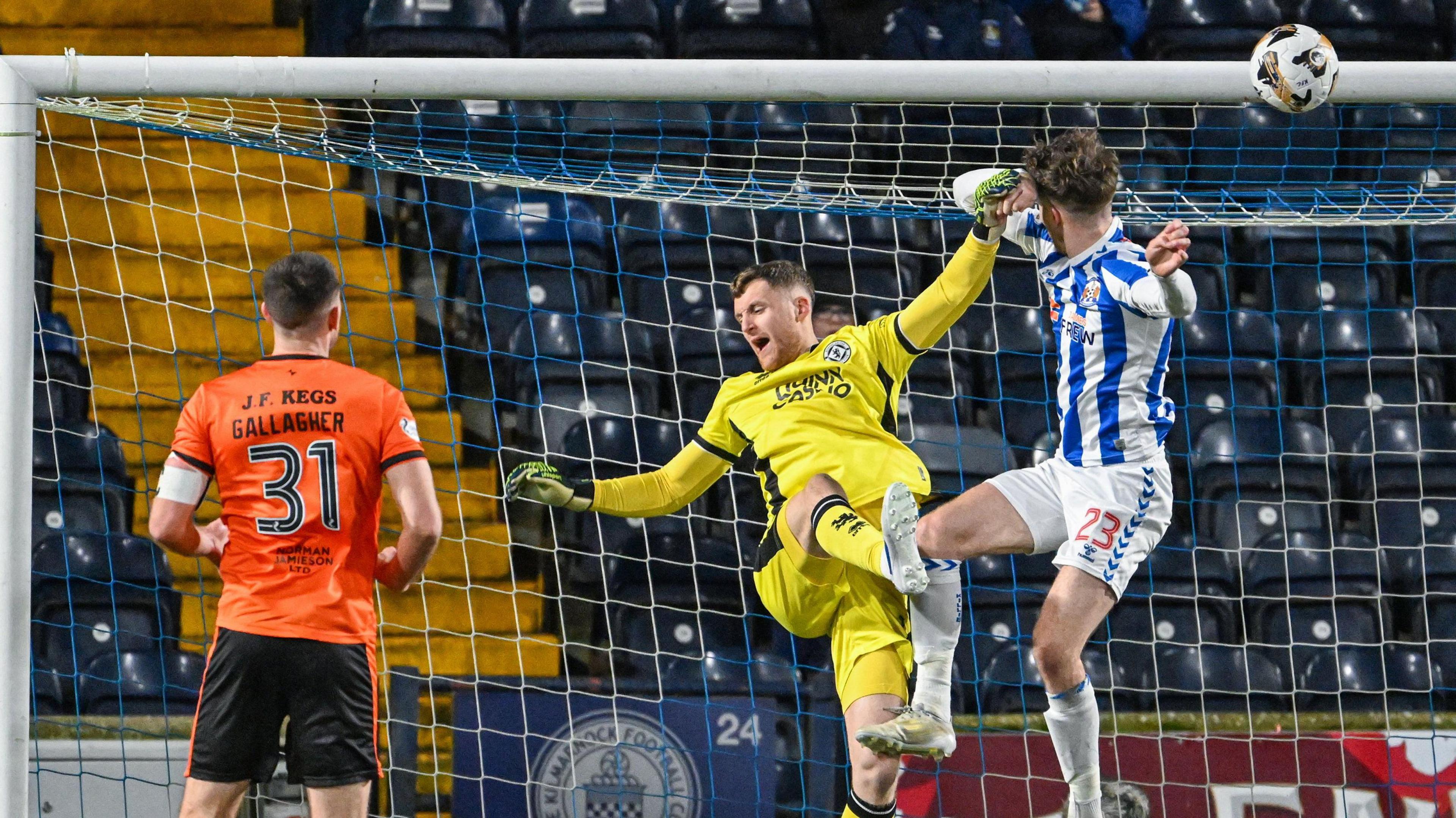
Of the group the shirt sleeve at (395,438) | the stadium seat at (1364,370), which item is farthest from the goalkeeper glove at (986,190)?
the stadium seat at (1364,370)

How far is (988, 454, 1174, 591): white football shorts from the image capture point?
12.8 ft

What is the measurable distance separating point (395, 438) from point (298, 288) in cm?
41

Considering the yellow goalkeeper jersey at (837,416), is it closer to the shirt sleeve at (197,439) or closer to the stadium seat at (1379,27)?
the shirt sleeve at (197,439)

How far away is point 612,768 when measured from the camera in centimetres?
518

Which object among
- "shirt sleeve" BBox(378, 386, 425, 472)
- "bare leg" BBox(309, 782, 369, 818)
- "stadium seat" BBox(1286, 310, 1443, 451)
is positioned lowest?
"bare leg" BBox(309, 782, 369, 818)

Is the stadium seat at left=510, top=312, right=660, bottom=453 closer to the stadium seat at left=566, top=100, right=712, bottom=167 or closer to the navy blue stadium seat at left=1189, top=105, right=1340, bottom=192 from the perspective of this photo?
the stadium seat at left=566, top=100, right=712, bottom=167

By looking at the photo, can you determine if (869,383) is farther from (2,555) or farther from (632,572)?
(2,555)

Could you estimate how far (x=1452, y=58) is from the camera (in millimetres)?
7344

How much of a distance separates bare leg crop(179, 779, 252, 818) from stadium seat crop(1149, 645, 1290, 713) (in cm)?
357

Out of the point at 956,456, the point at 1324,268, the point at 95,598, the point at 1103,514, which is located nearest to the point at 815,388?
the point at 1103,514

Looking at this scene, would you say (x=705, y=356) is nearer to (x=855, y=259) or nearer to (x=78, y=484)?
(x=855, y=259)

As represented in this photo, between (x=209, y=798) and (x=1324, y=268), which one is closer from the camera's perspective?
(x=209, y=798)

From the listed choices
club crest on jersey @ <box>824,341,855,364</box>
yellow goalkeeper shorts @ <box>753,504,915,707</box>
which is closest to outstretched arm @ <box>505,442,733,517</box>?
yellow goalkeeper shorts @ <box>753,504,915,707</box>

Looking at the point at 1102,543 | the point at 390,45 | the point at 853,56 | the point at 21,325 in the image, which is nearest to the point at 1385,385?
the point at 853,56
